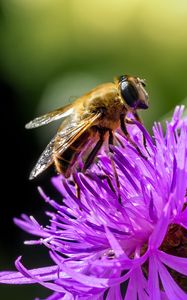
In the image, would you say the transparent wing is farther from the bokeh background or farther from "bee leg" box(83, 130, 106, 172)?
the bokeh background

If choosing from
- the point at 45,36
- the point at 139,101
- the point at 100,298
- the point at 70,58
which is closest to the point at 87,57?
the point at 70,58

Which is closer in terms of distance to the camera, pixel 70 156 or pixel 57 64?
pixel 70 156

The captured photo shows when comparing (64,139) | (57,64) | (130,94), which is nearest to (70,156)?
(64,139)

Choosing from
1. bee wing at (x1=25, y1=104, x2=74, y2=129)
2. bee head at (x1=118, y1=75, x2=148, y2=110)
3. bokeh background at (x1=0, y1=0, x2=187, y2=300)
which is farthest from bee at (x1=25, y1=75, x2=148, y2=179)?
bokeh background at (x1=0, y1=0, x2=187, y2=300)

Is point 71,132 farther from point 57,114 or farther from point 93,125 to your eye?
point 57,114

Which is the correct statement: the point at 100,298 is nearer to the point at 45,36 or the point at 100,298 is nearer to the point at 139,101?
the point at 139,101

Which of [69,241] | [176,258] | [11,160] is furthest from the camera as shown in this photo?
[11,160]

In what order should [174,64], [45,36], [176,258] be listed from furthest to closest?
[45,36], [174,64], [176,258]
